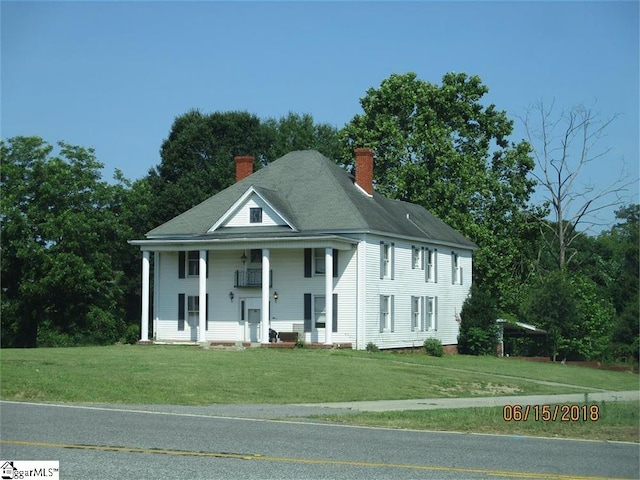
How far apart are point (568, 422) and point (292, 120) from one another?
228 ft

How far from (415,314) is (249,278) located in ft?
30.6

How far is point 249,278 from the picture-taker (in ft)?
149

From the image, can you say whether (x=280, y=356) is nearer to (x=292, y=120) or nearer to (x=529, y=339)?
(x=529, y=339)

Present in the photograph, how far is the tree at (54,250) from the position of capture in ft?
183

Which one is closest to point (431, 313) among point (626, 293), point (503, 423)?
point (626, 293)

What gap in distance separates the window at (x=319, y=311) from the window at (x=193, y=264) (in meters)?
6.83

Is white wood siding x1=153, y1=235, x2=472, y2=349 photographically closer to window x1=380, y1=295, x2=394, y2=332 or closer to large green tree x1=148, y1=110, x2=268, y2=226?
window x1=380, y1=295, x2=394, y2=332

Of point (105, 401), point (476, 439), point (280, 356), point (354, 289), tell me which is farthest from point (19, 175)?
point (476, 439)

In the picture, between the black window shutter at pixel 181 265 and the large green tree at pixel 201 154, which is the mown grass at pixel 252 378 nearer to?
the black window shutter at pixel 181 265

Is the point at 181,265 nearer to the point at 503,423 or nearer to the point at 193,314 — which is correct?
the point at 193,314

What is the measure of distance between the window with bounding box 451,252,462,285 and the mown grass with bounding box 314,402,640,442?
32764 millimetres

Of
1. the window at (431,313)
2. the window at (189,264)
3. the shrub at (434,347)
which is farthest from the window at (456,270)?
the window at (189,264)
